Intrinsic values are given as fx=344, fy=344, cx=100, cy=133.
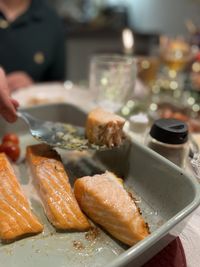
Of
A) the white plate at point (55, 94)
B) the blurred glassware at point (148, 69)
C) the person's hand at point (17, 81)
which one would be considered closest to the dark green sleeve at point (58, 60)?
the person's hand at point (17, 81)

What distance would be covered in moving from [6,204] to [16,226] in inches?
2.1

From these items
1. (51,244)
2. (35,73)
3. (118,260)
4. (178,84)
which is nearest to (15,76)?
(35,73)

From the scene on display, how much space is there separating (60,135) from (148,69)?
0.63 meters

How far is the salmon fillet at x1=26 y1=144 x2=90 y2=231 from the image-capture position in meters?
0.63

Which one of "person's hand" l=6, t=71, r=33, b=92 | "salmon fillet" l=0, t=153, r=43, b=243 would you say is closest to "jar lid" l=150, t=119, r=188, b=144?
"salmon fillet" l=0, t=153, r=43, b=243

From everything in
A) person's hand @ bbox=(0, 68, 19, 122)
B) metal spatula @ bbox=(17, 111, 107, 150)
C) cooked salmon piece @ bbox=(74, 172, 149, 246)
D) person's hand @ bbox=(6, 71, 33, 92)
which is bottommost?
cooked salmon piece @ bbox=(74, 172, 149, 246)

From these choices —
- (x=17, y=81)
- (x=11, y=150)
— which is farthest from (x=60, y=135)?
(x=17, y=81)

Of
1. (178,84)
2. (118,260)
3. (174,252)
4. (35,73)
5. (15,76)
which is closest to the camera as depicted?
(118,260)

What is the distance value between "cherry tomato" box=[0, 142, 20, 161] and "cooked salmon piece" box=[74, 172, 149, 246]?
0.24 meters

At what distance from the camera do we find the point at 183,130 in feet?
2.39

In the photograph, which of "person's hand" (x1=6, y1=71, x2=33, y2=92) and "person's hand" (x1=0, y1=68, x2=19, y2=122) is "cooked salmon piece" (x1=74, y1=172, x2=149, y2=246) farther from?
"person's hand" (x1=6, y1=71, x2=33, y2=92)

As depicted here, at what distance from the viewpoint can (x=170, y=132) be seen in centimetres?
72

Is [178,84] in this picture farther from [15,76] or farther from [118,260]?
[118,260]

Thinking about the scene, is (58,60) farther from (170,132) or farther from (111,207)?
(111,207)
